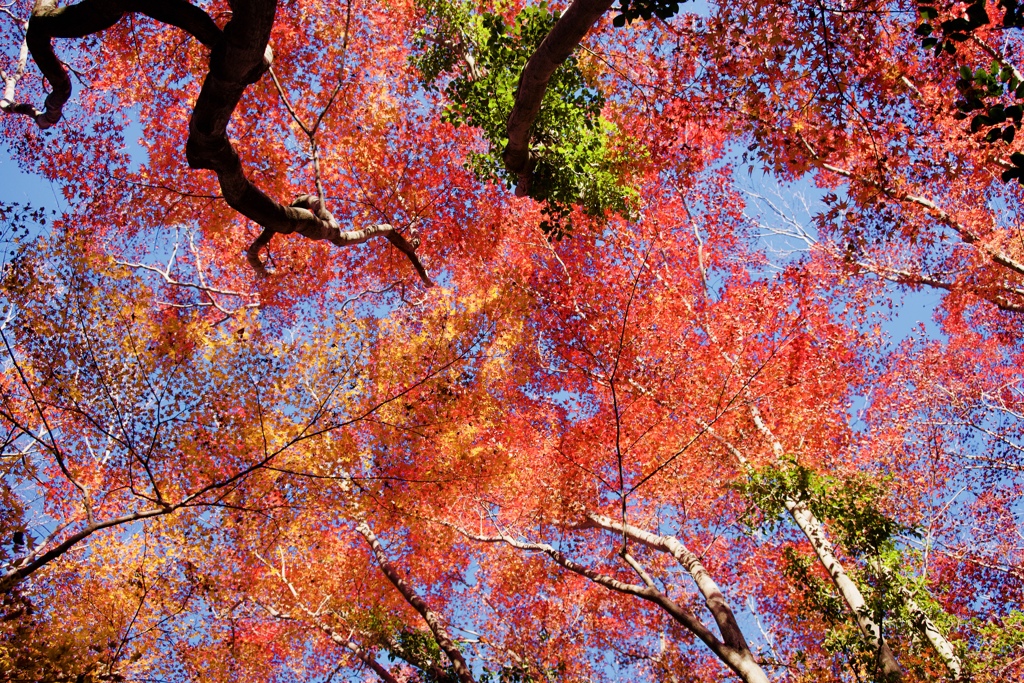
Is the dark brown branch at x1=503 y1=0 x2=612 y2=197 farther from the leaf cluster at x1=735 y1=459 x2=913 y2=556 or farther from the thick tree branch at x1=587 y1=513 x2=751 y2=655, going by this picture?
the leaf cluster at x1=735 y1=459 x2=913 y2=556

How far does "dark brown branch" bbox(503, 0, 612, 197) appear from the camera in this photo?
5100 mm

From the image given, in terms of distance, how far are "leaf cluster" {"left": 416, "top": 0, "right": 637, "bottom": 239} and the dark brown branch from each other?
826 mm

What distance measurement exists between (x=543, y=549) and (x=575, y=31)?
783cm

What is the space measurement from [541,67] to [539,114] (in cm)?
370

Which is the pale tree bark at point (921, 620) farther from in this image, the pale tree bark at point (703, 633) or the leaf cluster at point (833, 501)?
the pale tree bark at point (703, 633)

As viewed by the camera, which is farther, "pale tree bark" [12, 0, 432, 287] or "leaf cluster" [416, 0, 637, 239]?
"leaf cluster" [416, 0, 637, 239]

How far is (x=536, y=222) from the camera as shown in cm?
1678

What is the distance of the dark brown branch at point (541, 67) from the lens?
5.10 m

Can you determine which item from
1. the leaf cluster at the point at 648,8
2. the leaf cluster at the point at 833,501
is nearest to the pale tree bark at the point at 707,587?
the leaf cluster at the point at 833,501

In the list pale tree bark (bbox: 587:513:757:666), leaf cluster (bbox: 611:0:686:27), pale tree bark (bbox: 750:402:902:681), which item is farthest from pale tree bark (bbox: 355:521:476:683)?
leaf cluster (bbox: 611:0:686:27)

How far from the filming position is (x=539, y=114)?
9672 millimetres

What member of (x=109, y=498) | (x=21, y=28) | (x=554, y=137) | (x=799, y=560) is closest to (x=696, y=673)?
(x=799, y=560)

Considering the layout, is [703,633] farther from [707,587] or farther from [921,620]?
[921,620]

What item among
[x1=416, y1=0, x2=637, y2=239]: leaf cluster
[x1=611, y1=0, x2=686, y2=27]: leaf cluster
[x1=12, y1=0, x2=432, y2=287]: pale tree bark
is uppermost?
[x1=416, y1=0, x2=637, y2=239]: leaf cluster
